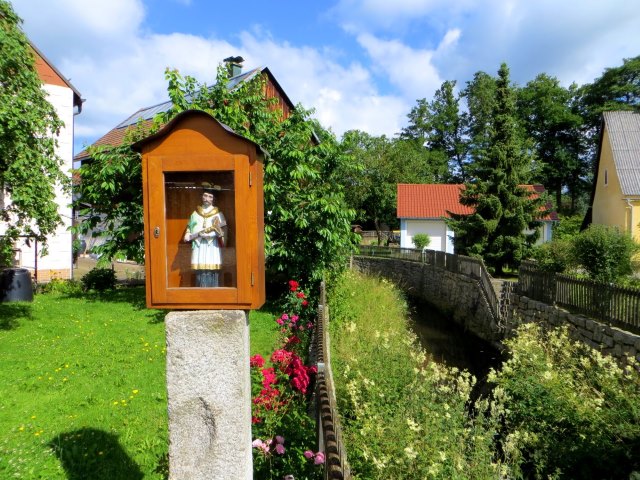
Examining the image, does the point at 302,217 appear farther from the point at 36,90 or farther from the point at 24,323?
the point at 24,323

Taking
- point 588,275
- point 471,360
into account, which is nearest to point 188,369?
point 471,360

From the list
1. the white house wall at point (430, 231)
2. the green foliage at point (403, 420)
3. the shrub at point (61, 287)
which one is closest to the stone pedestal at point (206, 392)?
the green foliage at point (403, 420)

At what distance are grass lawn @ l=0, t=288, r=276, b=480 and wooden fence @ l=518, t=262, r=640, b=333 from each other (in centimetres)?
709

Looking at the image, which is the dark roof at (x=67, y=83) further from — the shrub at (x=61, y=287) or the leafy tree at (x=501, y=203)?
the leafy tree at (x=501, y=203)

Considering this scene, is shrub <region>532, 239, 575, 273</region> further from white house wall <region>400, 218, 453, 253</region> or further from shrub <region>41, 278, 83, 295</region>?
white house wall <region>400, 218, 453, 253</region>

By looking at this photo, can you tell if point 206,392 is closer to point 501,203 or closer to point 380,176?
point 501,203

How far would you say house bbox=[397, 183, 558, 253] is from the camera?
1323 inches

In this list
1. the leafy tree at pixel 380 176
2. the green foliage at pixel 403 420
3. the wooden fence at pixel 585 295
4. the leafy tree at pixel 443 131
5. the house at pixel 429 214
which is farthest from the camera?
the leafy tree at pixel 443 131

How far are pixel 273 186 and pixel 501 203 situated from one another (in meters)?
16.5

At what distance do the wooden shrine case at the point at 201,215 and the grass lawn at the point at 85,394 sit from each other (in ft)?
7.13

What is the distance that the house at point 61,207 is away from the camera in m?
17.2

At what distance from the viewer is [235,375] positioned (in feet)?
8.39

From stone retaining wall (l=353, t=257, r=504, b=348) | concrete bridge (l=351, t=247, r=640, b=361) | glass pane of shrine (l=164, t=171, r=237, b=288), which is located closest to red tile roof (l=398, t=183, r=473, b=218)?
concrete bridge (l=351, t=247, r=640, b=361)

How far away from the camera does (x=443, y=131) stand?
5462 cm
